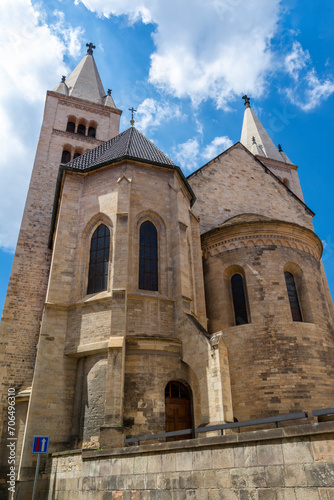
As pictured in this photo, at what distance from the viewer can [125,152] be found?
59.4ft

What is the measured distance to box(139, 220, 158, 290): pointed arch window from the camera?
1548 centimetres

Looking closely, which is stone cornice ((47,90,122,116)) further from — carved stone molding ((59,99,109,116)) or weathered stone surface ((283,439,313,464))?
weathered stone surface ((283,439,313,464))

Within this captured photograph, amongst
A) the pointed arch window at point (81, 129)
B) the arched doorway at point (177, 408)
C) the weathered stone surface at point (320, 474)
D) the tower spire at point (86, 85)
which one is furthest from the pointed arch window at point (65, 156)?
the weathered stone surface at point (320, 474)

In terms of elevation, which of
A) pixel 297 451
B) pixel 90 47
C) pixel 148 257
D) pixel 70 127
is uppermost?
pixel 90 47

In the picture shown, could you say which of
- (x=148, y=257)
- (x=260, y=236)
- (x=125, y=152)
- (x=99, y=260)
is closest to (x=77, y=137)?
(x=125, y=152)

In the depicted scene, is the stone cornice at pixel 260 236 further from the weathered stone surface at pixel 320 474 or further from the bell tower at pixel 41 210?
the weathered stone surface at pixel 320 474

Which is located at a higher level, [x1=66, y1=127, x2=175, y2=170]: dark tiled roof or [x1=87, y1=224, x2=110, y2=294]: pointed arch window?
[x1=66, y1=127, x2=175, y2=170]: dark tiled roof

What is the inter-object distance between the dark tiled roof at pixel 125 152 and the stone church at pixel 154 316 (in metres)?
0.12

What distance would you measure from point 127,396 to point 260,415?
558 centimetres

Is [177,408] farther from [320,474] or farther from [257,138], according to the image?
[257,138]

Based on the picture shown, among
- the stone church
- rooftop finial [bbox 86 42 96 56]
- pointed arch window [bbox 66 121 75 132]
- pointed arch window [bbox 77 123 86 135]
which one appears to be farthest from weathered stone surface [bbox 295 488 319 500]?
rooftop finial [bbox 86 42 96 56]

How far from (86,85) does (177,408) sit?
3423cm

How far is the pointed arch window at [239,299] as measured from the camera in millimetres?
17830

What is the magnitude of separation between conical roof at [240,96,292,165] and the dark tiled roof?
77.3 feet
